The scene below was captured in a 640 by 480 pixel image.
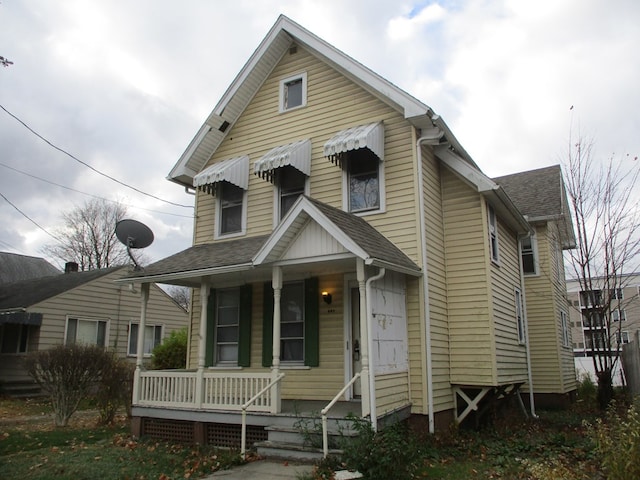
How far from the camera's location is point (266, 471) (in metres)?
7.45

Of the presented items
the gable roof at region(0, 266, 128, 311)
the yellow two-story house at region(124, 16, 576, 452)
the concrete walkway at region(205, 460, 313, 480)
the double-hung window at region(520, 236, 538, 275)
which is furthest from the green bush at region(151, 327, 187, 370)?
the double-hung window at region(520, 236, 538, 275)

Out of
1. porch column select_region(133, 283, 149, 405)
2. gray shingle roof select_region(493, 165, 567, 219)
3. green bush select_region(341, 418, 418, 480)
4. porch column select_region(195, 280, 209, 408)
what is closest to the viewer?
green bush select_region(341, 418, 418, 480)

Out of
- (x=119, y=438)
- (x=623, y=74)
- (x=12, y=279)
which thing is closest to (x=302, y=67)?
(x=623, y=74)

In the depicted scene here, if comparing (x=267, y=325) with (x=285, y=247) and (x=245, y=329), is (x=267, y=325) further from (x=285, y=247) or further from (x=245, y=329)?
(x=285, y=247)

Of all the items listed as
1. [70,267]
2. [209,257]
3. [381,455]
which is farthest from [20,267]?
[381,455]

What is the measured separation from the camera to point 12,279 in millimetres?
31266

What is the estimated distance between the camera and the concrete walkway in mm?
7156

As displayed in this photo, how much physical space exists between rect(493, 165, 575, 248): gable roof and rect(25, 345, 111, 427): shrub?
508 inches

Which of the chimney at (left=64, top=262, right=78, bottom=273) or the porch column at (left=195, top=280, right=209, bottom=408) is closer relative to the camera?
the porch column at (left=195, top=280, right=209, bottom=408)

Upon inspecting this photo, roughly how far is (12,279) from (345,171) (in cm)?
2796

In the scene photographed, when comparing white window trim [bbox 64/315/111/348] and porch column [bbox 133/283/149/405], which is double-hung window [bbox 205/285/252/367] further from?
white window trim [bbox 64/315/111/348]

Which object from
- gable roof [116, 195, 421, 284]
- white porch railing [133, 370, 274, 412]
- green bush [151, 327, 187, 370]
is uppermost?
gable roof [116, 195, 421, 284]

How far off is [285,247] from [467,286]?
4.07 meters

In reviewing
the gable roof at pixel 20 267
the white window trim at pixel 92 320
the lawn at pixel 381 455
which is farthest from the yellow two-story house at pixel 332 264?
the gable roof at pixel 20 267
